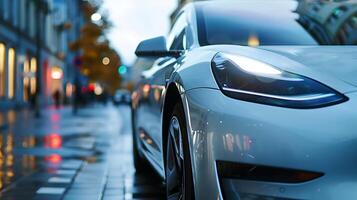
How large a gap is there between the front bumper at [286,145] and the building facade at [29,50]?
24.0 meters

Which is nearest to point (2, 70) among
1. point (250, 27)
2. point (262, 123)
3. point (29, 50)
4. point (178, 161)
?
point (29, 50)

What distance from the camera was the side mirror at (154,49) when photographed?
432 cm

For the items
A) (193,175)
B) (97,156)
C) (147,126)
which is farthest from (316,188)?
(97,156)

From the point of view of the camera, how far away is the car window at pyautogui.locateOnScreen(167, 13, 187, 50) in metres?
4.53

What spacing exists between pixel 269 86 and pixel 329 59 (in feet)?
1.63

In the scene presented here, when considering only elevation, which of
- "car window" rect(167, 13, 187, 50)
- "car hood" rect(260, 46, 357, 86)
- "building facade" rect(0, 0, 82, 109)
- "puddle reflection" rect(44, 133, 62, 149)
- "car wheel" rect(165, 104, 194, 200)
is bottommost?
"puddle reflection" rect(44, 133, 62, 149)

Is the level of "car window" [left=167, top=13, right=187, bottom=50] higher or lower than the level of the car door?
higher

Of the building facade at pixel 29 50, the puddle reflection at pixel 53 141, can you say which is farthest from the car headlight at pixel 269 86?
the building facade at pixel 29 50

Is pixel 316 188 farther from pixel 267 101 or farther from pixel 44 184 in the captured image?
pixel 44 184

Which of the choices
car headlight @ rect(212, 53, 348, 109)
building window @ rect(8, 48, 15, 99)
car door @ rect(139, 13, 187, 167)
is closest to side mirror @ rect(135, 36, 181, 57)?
car door @ rect(139, 13, 187, 167)

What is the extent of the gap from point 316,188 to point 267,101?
1.51ft

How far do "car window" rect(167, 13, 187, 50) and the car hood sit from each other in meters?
1.12

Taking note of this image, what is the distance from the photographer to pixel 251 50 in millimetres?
3318

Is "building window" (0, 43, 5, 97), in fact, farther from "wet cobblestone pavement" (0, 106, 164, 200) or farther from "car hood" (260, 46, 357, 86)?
"car hood" (260, 46, 357, 86)
